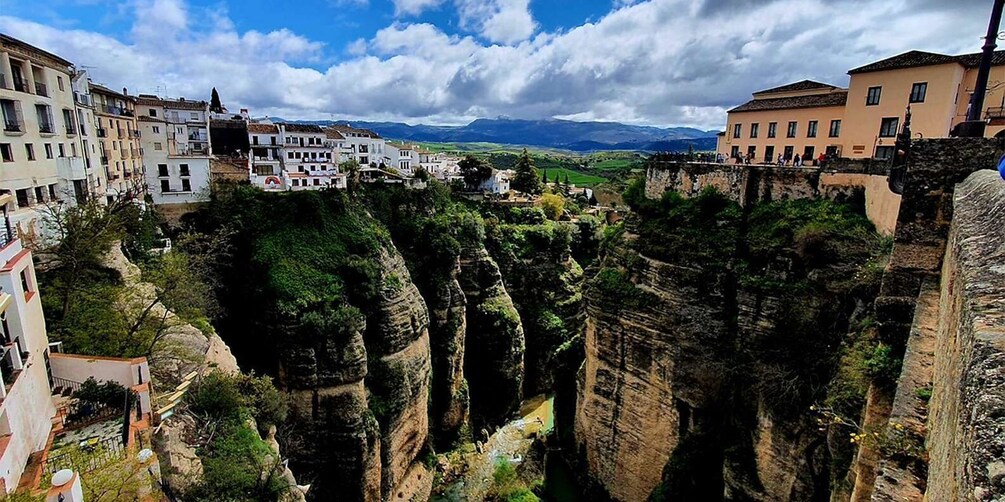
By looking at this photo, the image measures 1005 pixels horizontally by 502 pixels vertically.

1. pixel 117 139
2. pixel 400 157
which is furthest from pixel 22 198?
pixel 400 157

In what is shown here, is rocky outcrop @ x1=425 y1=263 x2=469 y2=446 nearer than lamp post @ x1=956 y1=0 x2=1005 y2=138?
No

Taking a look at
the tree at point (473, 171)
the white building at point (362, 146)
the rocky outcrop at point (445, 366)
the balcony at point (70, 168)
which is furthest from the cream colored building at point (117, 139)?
the tree at point (473, 171)

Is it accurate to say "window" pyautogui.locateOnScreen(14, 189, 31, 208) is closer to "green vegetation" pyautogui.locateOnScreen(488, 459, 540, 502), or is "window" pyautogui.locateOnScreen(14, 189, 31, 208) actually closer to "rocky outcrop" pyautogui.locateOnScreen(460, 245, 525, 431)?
"rocky outcrop" pyautogui.locateOnScreen(460, 245, 525, 431)

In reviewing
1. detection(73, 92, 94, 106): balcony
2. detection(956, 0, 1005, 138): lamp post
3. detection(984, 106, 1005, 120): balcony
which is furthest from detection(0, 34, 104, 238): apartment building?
detection(984, 106, 1005, 120): balcony

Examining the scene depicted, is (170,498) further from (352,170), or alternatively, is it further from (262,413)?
(352,170)

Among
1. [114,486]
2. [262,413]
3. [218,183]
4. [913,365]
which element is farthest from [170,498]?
[218,183]
